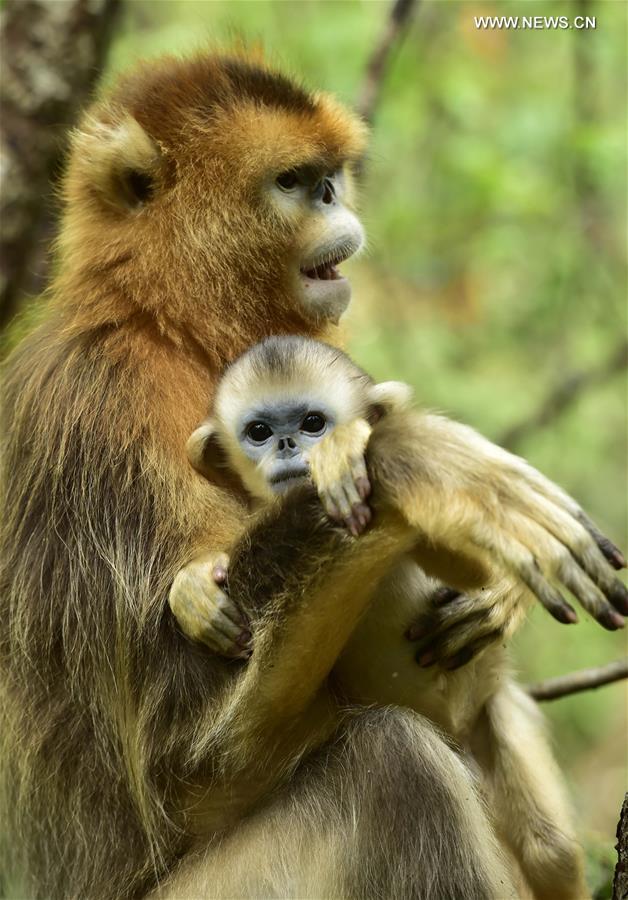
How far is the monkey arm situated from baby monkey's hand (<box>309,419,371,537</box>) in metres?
0.03

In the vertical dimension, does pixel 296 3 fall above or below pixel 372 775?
above

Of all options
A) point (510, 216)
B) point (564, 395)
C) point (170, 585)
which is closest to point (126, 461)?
point (170, 585)

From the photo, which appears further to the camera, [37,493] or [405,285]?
[405,285]

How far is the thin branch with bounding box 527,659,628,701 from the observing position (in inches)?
162

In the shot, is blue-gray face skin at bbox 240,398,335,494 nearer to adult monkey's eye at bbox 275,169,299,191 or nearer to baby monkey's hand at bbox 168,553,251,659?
baby monkey's hand at bbox 168,553,251,659

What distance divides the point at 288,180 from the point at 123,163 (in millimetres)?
537

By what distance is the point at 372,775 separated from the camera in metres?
3.21

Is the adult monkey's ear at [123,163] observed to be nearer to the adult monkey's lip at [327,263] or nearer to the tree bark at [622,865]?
the adult monkey's lip at [327,263]

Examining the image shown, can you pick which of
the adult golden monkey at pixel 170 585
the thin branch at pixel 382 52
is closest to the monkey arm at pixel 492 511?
the adult golden monkey at pixel 170 585

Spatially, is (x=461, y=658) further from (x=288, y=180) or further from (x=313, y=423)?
(x=288, y=180)

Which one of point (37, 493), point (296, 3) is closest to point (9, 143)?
point (37, 493)

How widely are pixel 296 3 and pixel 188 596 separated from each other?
5.76 meters

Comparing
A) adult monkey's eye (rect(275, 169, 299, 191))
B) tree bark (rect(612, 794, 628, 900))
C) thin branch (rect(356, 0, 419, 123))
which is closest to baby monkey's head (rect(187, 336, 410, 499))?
adult monkey's eye (rect(275, 169, 299, 191))

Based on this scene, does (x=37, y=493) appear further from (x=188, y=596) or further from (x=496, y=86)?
(x=496, y=86)
